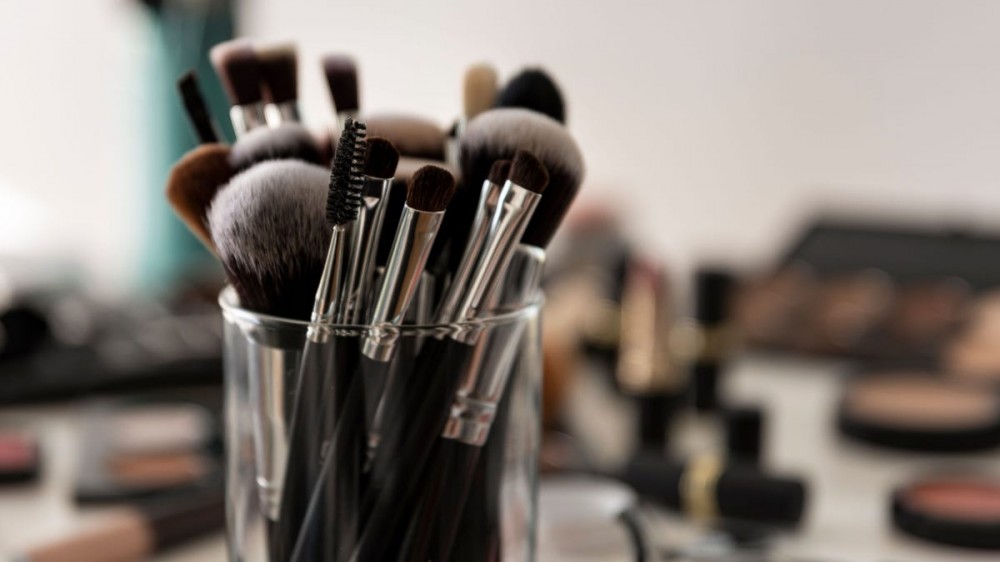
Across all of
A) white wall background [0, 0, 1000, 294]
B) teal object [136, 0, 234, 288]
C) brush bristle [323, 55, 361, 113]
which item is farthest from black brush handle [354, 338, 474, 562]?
white wall background [0, 0, 1000, 294]

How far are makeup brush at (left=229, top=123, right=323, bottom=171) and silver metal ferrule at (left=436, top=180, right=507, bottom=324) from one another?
63 millimetres

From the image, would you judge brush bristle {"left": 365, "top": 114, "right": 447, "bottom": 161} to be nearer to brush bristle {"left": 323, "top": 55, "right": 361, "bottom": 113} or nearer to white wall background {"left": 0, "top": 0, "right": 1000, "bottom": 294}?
brush bristle {"left": 323, "top": 55, "right": 361, "bottom": 113}

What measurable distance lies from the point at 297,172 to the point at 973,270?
0.80 metres

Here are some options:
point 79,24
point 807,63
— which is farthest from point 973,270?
point 79,24

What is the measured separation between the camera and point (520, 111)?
Result: 1.40 feet

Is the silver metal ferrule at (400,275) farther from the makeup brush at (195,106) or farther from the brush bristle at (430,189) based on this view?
the makeup brush at (195,106)

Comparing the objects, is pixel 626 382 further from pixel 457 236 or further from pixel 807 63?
pixel 807 63

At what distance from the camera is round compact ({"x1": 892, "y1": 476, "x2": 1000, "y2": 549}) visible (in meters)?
0.63

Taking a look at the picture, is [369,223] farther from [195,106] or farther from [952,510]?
[952,510]

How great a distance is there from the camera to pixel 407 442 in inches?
16.1

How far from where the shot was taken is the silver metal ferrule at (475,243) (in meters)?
0.40

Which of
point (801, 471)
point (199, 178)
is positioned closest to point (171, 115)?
point (801, 471)

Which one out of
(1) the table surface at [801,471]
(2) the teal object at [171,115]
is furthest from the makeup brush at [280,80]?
(2) the teal object at [171,115]

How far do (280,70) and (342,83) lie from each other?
2 cm
